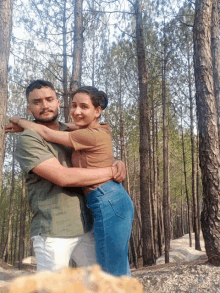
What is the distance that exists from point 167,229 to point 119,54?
790 cm

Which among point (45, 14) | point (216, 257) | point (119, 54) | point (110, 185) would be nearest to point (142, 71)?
point (45, 14)

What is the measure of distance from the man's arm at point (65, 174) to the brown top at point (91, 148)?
0.08 metres

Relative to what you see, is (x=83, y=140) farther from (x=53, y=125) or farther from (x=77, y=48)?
(x=77, y=48)

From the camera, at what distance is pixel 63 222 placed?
156 cm

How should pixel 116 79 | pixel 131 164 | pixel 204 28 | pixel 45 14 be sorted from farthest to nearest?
pixel 131 164 < pixel 116 79 < pixel 45 14 < pixel 204 28

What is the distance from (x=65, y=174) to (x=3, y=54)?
14.0 feet

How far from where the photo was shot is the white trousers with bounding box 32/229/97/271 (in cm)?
149

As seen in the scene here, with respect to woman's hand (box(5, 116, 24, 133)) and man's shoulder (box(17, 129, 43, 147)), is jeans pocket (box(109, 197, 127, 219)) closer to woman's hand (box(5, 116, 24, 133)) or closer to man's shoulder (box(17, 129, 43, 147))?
man's shoulder (box(17, 129, 43, 147))

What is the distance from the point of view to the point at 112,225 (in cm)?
142

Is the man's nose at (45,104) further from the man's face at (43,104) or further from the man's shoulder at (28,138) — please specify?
the man's shoulder at (28,138)

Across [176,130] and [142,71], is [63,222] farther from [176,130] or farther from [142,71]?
[176,130]

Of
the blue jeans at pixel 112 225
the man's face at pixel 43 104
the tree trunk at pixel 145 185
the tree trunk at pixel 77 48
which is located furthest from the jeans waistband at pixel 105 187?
the tree trunk at pixel 145 185

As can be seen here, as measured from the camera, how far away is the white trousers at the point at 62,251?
149cm

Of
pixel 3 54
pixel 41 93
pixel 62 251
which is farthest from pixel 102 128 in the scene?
pixel 3 54
